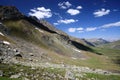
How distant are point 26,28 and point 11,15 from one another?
26.8 meters

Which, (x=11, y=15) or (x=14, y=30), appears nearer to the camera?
(x=14, y=30)

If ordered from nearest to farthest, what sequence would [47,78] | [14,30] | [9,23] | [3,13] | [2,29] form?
[47,78]
[2,29]
[14,30]
[9,23]
[3,13]

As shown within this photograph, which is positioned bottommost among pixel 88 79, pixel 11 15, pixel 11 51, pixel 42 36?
pixel 88 79

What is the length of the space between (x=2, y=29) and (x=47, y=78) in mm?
75683

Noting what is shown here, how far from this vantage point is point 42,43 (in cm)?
13450

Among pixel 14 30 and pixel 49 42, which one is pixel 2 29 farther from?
pixel 49 42

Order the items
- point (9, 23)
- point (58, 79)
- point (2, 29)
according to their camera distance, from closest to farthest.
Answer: point (58, 79) < point (2, 29) < point (9, 23)

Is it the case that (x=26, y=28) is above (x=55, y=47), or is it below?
above

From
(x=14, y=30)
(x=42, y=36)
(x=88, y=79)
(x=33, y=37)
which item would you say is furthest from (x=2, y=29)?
(x=88, y=79)

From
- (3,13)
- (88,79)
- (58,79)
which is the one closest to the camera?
(58,79)

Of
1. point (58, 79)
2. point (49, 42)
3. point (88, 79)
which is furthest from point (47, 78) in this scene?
point (49, 42)

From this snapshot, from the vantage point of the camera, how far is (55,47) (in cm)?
14225

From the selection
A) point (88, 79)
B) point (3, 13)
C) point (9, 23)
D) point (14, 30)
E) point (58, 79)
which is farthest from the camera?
point (3, 13)

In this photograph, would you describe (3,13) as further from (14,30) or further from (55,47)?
(55,47)
